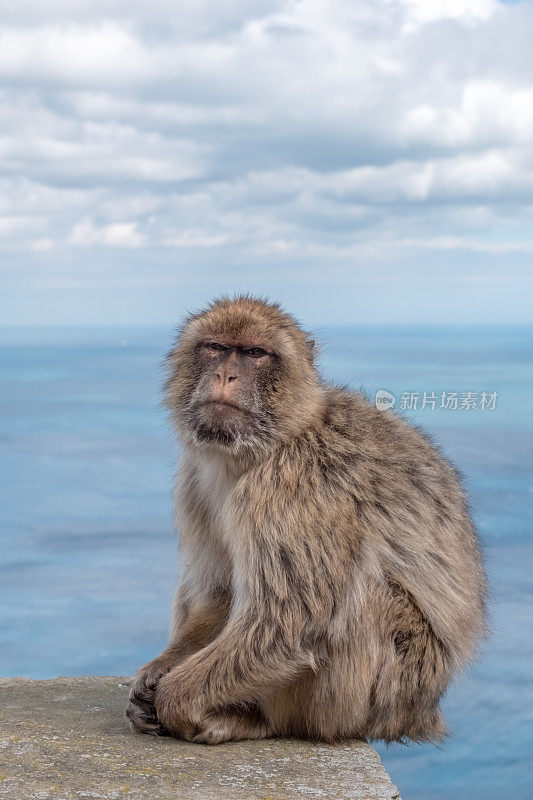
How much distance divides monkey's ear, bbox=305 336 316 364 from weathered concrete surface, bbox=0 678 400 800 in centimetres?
171

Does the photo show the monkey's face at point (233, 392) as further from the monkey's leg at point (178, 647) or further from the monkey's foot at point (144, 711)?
the monkey's foot at point (144, 711)

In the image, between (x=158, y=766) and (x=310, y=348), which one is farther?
(x=310, y=348)

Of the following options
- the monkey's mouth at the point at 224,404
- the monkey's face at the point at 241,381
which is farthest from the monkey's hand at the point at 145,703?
the monkey's mouth at the point at 224,404

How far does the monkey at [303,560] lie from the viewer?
160 inches

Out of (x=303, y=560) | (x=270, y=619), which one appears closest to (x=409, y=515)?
(x=303, y=560)

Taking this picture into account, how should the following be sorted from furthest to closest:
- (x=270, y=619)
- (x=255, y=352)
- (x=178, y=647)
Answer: (x=178, y=647) < (x=255, y=352) < (x=270, y=619)

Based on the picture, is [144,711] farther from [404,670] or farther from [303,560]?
[404,670]

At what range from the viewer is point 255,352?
14.0 feet

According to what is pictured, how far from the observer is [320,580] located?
404 cm

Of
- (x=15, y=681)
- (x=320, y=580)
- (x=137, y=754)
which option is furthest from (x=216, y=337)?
(x=15, y=681)

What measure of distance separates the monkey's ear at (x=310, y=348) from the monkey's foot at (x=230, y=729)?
5.28 ft

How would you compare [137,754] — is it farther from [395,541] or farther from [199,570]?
[395,541]

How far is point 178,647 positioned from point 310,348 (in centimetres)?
150

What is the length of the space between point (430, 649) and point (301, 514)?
31.9 inches
